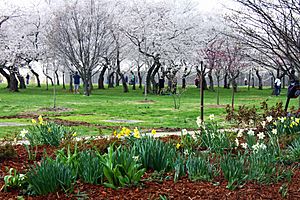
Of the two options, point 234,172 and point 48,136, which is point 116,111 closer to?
point 48,136

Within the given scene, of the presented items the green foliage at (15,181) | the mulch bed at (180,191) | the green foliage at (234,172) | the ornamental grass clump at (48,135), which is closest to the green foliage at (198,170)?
the mulch bed at (180,191)

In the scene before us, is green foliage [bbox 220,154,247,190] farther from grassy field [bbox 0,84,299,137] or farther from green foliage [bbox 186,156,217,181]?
grassy field [bbox 0,84,299,137]

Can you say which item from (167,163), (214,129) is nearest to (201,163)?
(167,163)

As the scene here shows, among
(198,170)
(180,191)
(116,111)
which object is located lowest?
(116,111)

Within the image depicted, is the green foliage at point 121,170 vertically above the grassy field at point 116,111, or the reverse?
the green foliage at point 121,170

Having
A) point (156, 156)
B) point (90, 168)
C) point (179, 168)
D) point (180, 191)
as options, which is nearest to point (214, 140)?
point (156, 156)

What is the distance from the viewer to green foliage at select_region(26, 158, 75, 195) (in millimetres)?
4023

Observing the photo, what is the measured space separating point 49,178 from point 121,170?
27.7 inches

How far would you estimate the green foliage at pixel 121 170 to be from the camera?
429 centimetres

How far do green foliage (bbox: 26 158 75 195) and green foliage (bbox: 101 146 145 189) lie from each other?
36 centimetres

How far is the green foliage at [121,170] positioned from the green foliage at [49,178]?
0.36 m

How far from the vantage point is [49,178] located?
403 centimetres

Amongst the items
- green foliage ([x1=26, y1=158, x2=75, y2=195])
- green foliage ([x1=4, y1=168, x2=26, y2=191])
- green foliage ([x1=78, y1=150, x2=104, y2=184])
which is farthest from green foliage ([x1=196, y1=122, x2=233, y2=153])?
green foliage ([x1=4, y1=168, x2=26, y2=191])

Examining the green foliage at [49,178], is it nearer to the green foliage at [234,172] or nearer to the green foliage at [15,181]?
the green foliage at [15,181]
